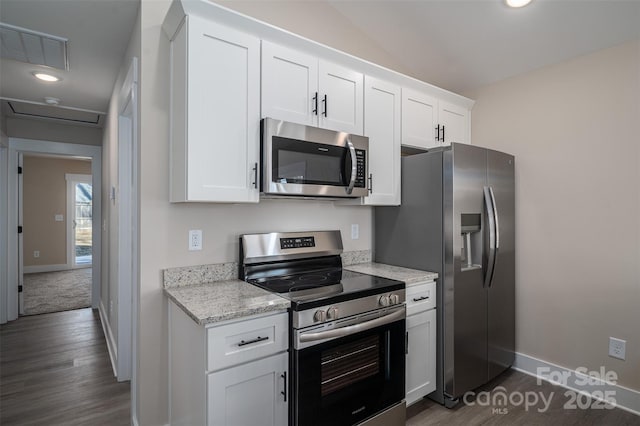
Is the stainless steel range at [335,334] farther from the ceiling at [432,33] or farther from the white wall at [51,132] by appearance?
the white wall at [51,132]

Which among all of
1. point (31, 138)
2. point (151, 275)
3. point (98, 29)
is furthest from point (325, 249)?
point (31, 138)

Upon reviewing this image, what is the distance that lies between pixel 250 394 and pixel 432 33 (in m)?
2.85

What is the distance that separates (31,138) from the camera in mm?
4203

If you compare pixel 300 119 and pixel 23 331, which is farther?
pixel 23 331

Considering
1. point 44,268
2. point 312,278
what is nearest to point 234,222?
point 312,278

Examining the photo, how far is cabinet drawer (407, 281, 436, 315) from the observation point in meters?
2.22

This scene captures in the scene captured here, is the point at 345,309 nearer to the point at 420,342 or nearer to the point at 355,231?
the point at 420,342

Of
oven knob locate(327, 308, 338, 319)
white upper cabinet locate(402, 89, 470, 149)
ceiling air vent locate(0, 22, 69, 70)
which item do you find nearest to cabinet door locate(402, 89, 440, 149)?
white upper cabinet locate(402, 89, 470, 149)

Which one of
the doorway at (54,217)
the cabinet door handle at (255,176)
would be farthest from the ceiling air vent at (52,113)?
the cabinet door handle at (255,176)

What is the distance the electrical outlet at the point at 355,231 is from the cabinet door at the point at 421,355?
0.82 meters

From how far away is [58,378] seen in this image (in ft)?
8.99

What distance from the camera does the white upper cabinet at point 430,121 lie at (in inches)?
108

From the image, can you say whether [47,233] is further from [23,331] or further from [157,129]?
[157,129]

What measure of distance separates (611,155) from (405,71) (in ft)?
5.78
